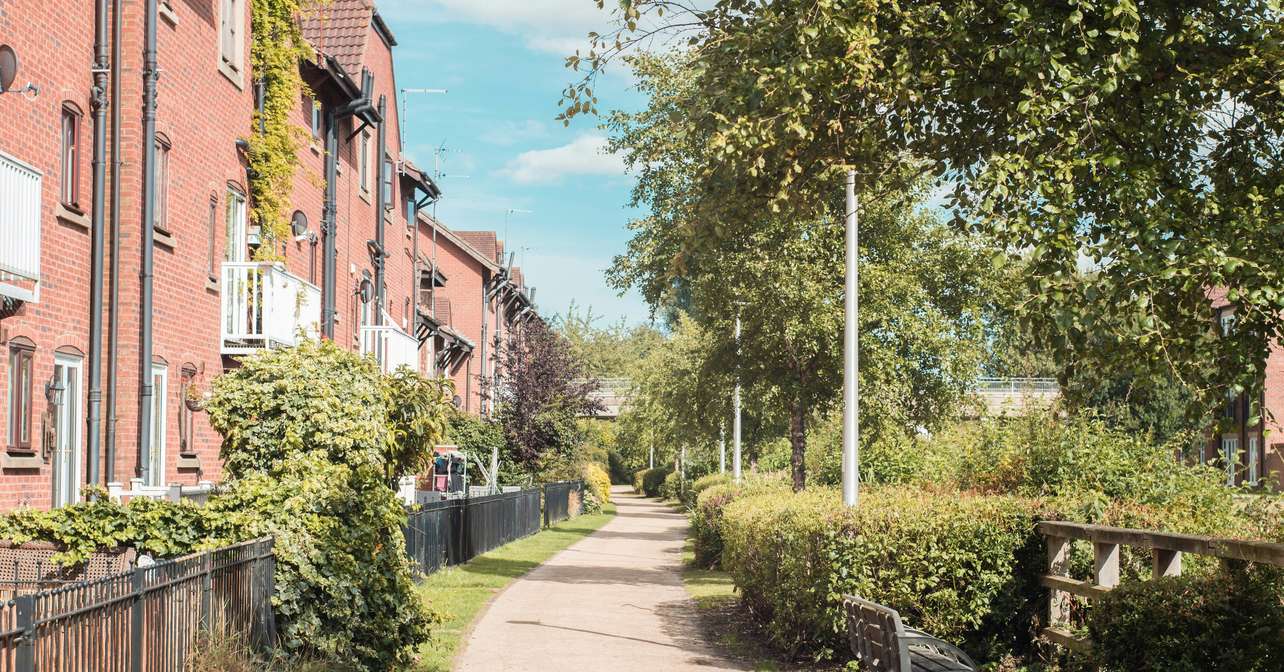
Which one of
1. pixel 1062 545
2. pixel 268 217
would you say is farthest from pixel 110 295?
pixel 1062 545

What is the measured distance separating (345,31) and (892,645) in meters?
25.6

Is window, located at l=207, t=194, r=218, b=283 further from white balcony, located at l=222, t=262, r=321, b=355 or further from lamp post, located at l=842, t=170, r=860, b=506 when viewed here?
lamp post, located at l=842, t=170, r=860, b=506

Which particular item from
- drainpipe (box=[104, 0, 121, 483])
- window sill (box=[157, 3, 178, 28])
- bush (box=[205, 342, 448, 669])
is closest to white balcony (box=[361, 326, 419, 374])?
window sill (box=[157, 3, 178, 28])

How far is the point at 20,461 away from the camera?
14.5 meters

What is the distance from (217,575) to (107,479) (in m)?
8.38

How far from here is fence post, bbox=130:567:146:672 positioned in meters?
7.12

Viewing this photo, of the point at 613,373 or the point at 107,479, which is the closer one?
the point at 107,479

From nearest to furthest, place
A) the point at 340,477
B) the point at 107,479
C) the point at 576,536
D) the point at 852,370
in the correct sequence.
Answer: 1. the point at 340,477
2. the point at 852,370
3. the point at 107,479
4. the point at 576,536

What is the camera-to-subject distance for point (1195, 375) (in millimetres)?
8711

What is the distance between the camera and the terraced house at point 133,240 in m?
14.5

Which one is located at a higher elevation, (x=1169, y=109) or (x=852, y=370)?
(x=1169, y=109)

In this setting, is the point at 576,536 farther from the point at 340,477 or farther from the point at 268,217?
the point at 340,477

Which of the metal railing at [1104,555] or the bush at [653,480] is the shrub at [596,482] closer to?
the bush at [653,480]

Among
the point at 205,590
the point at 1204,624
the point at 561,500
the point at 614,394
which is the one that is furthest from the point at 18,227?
the point at 614,394
